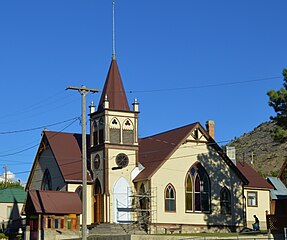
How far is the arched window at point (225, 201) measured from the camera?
2242 inches

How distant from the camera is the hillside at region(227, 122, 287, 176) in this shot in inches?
4313

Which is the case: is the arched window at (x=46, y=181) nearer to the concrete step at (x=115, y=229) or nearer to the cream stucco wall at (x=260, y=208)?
the concrete step at (x=115, y=229)

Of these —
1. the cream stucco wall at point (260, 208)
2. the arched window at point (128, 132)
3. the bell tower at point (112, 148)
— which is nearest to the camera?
the bell tower at point (112, 148)

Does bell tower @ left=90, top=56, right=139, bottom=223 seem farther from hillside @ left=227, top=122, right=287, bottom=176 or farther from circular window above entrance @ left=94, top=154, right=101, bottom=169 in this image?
hillside @ left=227, top=122, right=287, bottom=176

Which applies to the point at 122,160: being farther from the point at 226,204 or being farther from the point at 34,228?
the point at 226,204

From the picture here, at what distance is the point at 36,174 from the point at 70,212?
11966mm

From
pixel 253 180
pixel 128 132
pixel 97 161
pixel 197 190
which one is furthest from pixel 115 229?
pixel 253 180

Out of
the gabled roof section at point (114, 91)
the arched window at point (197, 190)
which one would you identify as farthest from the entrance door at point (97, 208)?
the gabled roof section at point (114, 91)

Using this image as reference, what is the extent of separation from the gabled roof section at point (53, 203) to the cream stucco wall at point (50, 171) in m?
2.53

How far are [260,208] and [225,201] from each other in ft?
16.1

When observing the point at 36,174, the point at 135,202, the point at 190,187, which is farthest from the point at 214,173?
the point at 36,174

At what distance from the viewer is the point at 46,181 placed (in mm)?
61750

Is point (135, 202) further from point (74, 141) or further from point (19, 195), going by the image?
point (19, 195)

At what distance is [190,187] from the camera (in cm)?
5547
